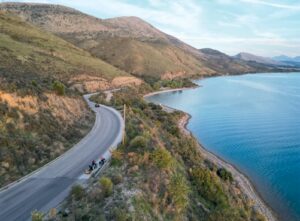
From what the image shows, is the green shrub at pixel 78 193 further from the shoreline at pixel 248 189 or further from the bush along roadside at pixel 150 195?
the shoreline at pixel 248 189

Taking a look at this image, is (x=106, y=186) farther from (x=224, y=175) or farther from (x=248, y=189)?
(x=248, y=189)

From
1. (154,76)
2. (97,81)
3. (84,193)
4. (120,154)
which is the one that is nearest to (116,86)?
(97,81)

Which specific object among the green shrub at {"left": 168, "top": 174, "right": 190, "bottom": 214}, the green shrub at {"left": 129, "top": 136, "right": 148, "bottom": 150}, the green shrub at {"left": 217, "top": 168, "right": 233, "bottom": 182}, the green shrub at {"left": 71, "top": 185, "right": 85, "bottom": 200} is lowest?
the green shrub at {"left": 217, "top": 168, "right": 233, "bottom": 182}

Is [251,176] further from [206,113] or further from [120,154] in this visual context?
[206,113]

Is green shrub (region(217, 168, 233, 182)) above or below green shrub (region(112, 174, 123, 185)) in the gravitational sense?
below

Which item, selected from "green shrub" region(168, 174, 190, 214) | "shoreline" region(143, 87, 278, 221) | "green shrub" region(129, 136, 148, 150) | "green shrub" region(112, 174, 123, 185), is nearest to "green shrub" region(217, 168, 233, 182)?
"shoreline" region(143, 87, 278, 221)

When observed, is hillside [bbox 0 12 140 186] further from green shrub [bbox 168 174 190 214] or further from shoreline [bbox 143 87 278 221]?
shoreline [bbox 143 87 278 221]

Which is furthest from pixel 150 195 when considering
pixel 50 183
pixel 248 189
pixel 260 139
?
pixel 260 139
